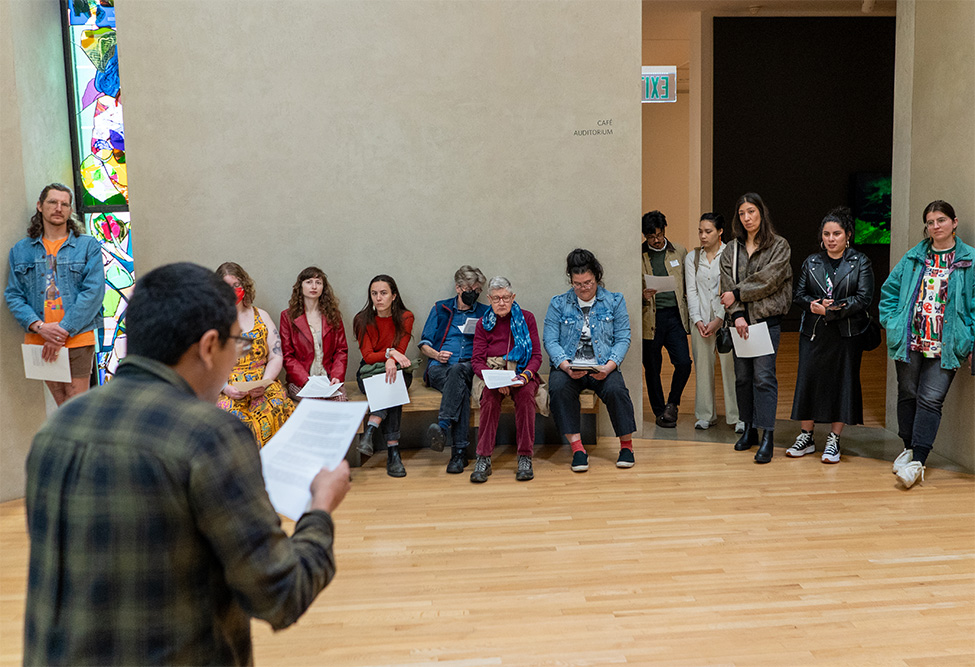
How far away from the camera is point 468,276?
5.25 m

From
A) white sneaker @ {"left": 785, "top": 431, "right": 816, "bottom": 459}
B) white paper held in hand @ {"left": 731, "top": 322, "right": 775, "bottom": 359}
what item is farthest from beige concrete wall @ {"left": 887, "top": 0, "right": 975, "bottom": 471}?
white paper held in hand @ {"left": 731, "top": 322, "right": 775, "bottom": 359}

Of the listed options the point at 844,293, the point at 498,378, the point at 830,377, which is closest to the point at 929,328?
the point at 844,293

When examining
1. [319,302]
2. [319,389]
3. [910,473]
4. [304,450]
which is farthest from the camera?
[319,302]

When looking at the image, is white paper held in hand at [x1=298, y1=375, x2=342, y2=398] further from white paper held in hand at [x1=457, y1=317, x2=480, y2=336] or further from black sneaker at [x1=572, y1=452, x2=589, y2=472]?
black sneaker at [x1=572, y1=452, x2=589, y2=472]

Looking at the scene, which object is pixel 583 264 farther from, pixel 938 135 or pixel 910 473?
pixel 938 135

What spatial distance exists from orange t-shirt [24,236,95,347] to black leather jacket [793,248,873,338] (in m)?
4.35

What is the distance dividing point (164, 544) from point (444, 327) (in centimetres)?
420

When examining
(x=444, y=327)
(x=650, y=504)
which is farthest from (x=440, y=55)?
(x=650, y=504)

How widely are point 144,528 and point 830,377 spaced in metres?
4.59

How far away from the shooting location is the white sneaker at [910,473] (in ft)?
14.3

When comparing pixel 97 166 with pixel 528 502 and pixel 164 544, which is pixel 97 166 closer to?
pixel 528 502

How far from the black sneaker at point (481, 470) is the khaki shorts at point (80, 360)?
2381 millimetres

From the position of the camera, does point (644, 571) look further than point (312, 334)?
No

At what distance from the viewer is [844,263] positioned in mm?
4828
